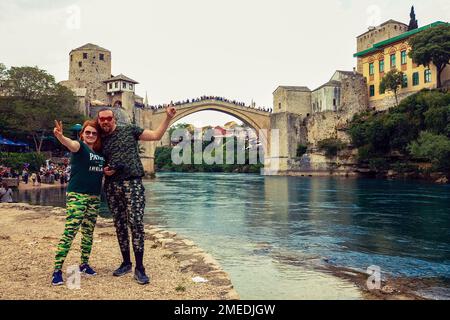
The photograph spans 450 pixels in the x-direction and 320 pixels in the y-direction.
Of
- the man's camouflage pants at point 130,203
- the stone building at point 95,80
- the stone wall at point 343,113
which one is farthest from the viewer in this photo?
the stone wall at point 343,113

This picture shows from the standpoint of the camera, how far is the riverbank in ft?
15.6

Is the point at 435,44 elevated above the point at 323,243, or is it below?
above

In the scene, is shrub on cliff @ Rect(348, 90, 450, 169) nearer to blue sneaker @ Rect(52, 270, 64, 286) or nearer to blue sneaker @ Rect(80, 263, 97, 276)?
blue sneaker @ Rect(80, 263, 97, 276)

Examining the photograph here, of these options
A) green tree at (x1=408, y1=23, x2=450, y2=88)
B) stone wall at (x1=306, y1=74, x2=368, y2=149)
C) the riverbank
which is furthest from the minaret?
the riverbank

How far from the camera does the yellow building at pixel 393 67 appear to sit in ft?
143

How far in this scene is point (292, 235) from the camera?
10.9m

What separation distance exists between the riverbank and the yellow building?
135 feet

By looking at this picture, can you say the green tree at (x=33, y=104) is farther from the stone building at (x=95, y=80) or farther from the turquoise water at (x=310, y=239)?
the turquoise water at (x=310, y=239)

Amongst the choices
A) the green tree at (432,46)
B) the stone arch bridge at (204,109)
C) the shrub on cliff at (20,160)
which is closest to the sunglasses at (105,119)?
the shrub on cliff at (20,160)

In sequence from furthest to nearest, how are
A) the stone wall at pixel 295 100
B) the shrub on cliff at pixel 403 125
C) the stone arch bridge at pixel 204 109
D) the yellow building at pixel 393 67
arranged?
the stone wall at pixel 295 100 → the stone arch bridge at pixel 204 109 → the yellow building at pixel 393 67 → the shrub on cliff at pixel 403 125

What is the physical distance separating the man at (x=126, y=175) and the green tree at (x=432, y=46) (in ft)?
129

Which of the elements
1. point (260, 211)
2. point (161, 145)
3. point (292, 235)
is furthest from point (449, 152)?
point (161, 145)
